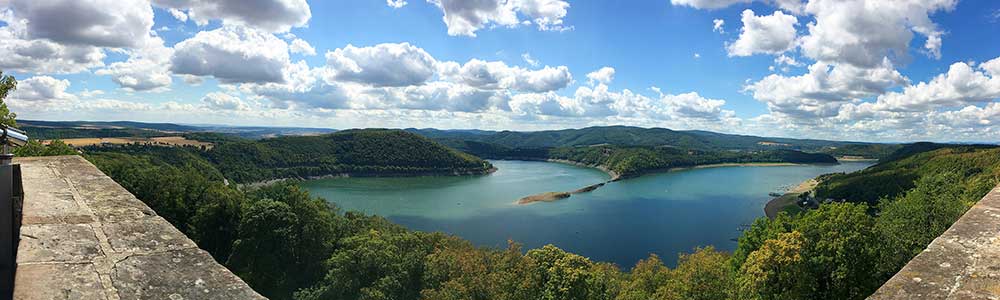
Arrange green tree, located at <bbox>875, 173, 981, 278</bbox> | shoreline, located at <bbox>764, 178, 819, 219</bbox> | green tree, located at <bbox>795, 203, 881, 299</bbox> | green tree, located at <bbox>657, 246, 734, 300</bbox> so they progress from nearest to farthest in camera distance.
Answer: green tree, located at <bbox>795, 203, 881, 299</bbox>
green tree, located at <bbox>875, 173, 981, 278</bbox>
green tree, located at <bbox>657, 246, 734, 300</bbox>
shoreline, located at <bbox>764, 178, 819, 219</bbox>

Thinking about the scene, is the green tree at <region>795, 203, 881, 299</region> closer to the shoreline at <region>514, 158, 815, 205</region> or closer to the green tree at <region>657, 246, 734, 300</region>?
the green tree at <region>657, 246, 734, 300</region>

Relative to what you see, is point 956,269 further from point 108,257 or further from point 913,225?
point 913,225

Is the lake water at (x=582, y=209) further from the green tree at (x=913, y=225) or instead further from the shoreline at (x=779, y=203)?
the green tree at (x=913, y=225)

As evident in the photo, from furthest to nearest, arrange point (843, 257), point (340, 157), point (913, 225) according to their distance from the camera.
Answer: point (340, 157), point (913, 225), point (843, 257)

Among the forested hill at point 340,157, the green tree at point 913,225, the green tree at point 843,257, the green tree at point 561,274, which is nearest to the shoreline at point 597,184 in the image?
the forested hill at point 340,157

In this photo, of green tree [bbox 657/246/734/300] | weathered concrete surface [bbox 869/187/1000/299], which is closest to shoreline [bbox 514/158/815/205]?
green tree [bbox 657/246/734/300]

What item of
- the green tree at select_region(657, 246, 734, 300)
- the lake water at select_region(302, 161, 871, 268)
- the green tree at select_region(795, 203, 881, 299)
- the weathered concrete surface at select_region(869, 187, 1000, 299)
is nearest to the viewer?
the weathered concrete surface at select_region(869, 187, 1000, 299)

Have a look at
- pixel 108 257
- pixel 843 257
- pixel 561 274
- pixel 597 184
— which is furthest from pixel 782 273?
pixel 597 184
